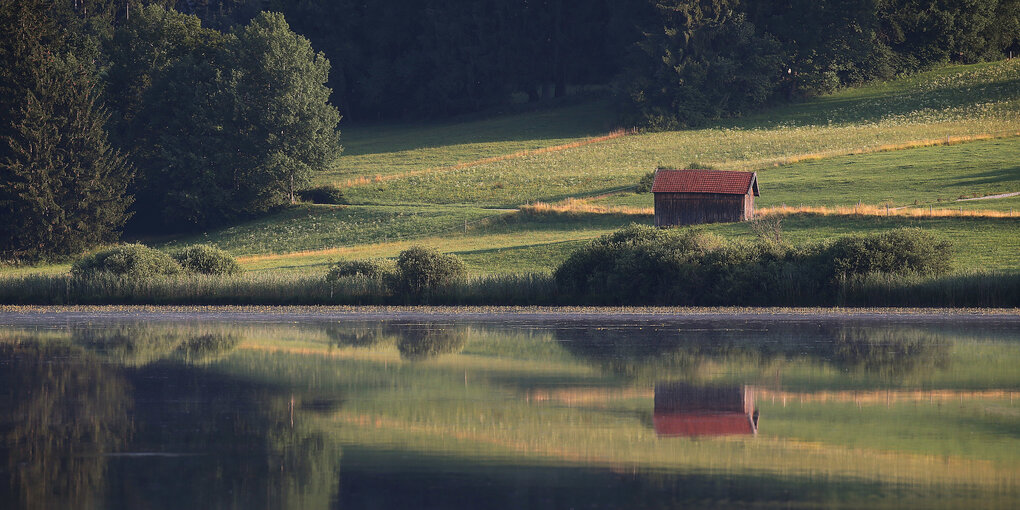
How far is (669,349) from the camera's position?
29312 millimetres

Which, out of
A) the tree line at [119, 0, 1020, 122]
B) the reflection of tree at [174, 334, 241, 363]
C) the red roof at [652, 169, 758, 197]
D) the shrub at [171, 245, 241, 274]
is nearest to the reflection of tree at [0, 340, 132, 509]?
the reflection of tree at [174, 334, 241, 363]

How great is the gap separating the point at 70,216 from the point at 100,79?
1722 cm

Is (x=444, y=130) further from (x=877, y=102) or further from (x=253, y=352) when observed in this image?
(x=253, y=352)

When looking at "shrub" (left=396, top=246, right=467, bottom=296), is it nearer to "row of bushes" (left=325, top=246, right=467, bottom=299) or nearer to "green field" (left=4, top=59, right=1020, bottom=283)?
"row of bushes" (left=325, top=246, right=467, bottom=299)

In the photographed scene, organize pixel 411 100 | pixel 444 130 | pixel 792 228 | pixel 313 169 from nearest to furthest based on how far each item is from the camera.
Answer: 1. pixel 792 228
2. pixel 313 169
3. pixel 444 130
4. pixel 411 100

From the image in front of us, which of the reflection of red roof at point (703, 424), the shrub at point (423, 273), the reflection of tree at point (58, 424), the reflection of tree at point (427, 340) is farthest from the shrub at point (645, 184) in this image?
the reflection of red roof at point (703, 424)

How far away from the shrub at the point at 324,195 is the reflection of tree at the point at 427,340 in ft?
188

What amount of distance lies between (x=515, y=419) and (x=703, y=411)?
3.18 metres

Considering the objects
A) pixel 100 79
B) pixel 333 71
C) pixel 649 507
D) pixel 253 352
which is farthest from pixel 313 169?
pixel 649 507

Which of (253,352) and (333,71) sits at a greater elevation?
Answer: (333,71)

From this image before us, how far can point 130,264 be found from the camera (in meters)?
48.0

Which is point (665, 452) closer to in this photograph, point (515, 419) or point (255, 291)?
point (515, 419)

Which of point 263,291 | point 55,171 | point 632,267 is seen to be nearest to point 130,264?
point 263,291

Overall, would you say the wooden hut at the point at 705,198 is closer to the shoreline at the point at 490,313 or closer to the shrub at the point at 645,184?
the shrub at the point at 645,184
